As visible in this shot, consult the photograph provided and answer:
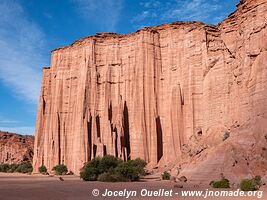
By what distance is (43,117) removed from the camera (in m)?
60.1

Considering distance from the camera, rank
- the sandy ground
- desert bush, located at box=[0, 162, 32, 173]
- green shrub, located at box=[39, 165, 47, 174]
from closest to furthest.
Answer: the sandy ground < green shrub, located at box=[39, 165, 47, 174] < desert bush, located at box=[0, 162, 32, 173]

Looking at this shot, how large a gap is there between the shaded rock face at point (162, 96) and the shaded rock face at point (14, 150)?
29.9 meters

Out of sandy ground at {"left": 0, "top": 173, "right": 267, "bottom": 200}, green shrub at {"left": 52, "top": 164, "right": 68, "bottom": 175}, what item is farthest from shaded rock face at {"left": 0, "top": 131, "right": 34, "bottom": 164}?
sandy ground at {"left": 0, "top": 173, "right": 267, "bottom": 200}

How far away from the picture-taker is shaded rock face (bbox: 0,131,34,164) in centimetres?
8719

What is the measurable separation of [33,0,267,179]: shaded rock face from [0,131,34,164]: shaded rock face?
29.9m

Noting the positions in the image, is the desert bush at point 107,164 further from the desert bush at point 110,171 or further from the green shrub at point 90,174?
the green shrub at point 90,174

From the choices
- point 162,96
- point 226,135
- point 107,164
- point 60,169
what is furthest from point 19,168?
point 226,135

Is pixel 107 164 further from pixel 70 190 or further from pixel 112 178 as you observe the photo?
pixel 70 190

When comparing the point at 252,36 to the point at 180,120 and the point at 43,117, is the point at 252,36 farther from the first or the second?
the point at 43,117

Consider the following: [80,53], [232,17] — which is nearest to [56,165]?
[80,53]

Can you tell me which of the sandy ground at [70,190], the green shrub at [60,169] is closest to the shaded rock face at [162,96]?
the green shrub at [60,169]

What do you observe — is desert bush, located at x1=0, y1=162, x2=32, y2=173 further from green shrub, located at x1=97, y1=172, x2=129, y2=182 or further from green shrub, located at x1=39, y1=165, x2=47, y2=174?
green shrub, located at x1=97, y1=172, x2=129, y2=182

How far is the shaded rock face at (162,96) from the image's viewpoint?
3256 cm

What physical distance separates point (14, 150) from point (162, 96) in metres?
55.4
